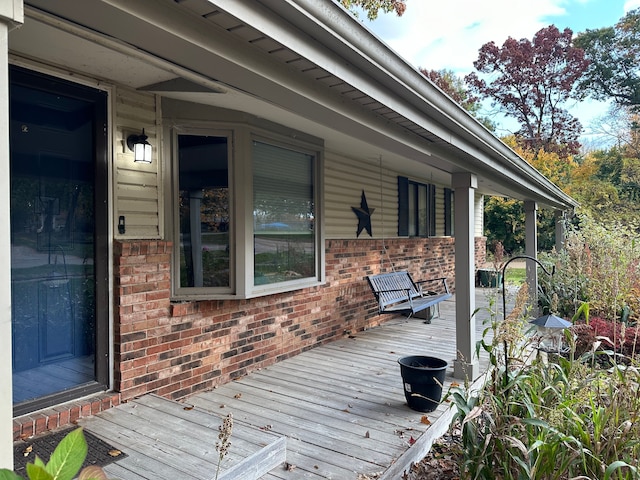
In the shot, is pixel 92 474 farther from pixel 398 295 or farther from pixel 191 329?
pixel 398 295

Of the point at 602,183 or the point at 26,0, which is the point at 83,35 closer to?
the point at 26,0

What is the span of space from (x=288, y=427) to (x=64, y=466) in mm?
2551

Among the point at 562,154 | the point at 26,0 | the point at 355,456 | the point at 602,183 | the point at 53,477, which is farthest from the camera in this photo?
the point at 562,154

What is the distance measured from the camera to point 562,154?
18125 mm

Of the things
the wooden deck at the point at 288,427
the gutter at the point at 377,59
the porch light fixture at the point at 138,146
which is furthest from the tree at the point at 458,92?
the porch light fixture at the point at 138,146

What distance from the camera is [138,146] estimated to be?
10.7 feet

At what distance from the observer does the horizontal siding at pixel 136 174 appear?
3201mm

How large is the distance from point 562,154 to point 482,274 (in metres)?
9.48

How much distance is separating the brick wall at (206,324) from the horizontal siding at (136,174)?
17 centimetres

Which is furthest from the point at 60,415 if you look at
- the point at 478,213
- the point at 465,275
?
the point at 478,213

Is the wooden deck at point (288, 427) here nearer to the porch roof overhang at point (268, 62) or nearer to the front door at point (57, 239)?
the front door at point (57, 239)

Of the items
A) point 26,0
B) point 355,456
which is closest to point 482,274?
point 355,456

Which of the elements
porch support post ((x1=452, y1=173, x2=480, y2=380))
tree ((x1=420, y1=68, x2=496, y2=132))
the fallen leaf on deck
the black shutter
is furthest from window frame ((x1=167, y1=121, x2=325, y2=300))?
tree ((x1=420, y1=68, x2=496, y2=132))

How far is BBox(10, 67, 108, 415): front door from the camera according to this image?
2.72 metres
